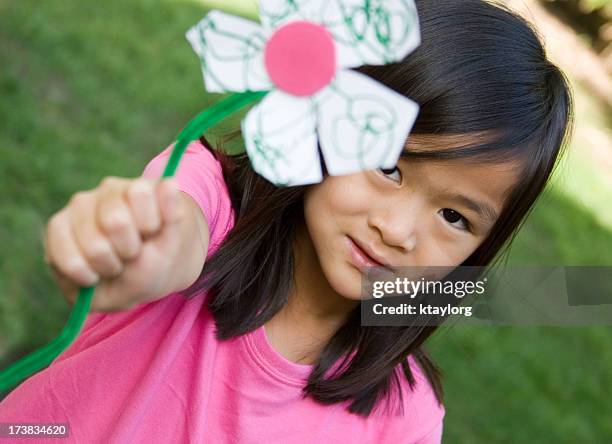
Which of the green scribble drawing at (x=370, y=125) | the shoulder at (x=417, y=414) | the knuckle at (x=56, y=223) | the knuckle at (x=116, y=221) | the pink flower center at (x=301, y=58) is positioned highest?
the knuckle at (x=56, y=223)

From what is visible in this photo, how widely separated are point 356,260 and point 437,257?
84 millimetres

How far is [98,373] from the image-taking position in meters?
0.81

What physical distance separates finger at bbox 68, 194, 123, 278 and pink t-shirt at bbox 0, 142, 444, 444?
285 mm

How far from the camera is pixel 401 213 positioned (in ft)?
2.30

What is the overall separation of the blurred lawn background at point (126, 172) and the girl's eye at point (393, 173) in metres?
0.83

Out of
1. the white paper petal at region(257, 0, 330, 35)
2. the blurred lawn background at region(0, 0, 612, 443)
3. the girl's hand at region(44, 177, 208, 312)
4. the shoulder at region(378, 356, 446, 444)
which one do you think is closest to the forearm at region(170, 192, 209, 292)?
the girl's hand at region(44, 177, 208, 312)

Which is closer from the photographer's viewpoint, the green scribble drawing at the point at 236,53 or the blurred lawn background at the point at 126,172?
the green scribble drawing at the point at 236,53

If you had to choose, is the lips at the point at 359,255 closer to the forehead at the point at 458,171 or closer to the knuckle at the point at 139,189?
the forehead at the point at 458,171

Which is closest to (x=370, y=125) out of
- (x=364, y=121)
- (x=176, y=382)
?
(x=364, y=121)

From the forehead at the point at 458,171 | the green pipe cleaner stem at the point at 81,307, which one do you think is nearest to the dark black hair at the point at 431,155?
the forehead at the point at 458,171

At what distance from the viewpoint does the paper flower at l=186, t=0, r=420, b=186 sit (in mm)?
534

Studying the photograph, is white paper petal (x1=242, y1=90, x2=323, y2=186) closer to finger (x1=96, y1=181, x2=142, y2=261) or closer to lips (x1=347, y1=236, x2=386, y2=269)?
finger (x1=96, y1=181, x2=142, y2=261)

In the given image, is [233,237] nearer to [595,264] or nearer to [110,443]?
[110,443]

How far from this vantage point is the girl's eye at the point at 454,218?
73 centimetres
